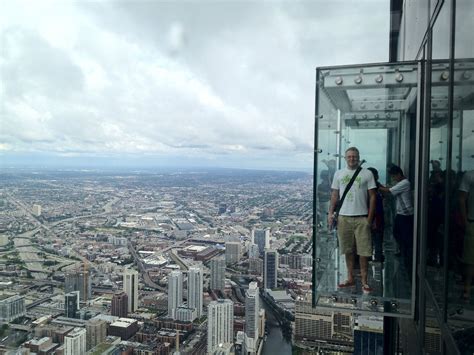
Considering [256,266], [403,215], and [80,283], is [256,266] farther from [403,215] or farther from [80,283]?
[403,215]

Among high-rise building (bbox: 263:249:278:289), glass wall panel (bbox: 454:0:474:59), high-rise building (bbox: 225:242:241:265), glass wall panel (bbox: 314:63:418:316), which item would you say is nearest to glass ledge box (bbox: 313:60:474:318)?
glass wall panel (bbox: 314:63:418:316)

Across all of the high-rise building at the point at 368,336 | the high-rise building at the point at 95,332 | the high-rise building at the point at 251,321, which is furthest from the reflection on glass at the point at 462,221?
the high-rise building at the point at 95,332

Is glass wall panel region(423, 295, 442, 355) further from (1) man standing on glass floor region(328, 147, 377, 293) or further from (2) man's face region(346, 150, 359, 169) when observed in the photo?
(2) man's face region(346, 150, 359, 169)

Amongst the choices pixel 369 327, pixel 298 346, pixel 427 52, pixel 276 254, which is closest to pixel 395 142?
pixel 427 52

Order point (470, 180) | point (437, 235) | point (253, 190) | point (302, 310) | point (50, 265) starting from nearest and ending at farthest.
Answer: point (470, 180)
point (437, 235)
point (302, 310)
point (50, 265)
point (253, 190)

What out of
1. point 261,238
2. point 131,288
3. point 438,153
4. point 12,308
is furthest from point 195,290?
point 438,153

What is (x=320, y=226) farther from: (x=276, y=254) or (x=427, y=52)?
(x=276, y=254)
